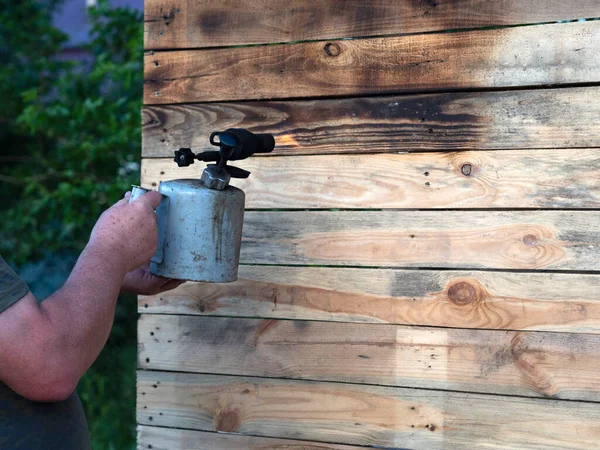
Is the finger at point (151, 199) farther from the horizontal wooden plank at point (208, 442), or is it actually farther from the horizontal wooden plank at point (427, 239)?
the horizontal wooden plank at point (208, 442)

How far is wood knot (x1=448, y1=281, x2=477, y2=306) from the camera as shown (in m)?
1.78

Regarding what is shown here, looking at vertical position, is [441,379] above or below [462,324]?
below

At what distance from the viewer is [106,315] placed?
→ 1.38 meters

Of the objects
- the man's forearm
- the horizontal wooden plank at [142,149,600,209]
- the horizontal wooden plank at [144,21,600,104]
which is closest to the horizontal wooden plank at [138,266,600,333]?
the horizontal wooden plank at [142,149,600,209]

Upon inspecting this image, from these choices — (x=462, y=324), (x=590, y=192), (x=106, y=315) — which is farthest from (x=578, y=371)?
(x=106, y=315)

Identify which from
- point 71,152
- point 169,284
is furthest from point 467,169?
point 71,152

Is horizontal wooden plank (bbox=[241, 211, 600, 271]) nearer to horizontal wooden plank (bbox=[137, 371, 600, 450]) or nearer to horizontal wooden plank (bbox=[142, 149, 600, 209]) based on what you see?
horizontal wooden plank (bbox=[142, 149, 600, 209])

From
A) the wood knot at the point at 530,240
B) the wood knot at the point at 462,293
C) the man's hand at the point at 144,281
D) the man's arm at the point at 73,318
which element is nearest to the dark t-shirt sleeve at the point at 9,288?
the man's arm at the point at 73,318

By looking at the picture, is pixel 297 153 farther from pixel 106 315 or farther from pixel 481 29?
pixel 106 315

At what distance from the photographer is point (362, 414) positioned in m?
1.88

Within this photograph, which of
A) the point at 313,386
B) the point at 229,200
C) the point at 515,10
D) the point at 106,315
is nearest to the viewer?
the point at 106,315

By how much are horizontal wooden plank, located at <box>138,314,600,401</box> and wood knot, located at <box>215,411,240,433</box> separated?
0.12m

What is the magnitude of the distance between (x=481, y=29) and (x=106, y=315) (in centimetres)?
111

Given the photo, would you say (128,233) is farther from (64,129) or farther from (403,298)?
(64,129)
